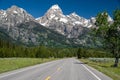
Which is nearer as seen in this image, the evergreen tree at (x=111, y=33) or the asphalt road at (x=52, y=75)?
the asphalt road at (x=52, y=75)

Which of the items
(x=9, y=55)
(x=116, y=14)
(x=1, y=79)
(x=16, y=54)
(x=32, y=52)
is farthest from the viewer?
(x=32, y=52)

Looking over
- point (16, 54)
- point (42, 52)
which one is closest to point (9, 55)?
point (16, 54)

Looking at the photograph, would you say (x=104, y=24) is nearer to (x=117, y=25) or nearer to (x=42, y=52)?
(x=117, y=25)

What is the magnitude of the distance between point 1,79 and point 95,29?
34.4 meters

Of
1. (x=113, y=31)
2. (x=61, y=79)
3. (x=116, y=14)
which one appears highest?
(x=116, y=14)

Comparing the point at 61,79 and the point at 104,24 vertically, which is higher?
the point at 104,24

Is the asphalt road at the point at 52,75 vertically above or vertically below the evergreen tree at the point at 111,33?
below

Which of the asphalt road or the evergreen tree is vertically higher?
the evergreen tree

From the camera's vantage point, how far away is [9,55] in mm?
129625

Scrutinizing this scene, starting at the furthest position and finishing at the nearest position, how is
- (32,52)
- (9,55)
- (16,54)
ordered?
(32,52) < (16,54) < (9,55)

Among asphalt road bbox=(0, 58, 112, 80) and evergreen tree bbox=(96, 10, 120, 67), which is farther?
evergreen tree bbox=(96, 10, 120, 67)

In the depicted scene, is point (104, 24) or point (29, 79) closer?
point (29, 79)

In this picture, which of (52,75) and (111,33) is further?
(111,33)

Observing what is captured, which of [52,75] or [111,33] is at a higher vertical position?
[111,33]
